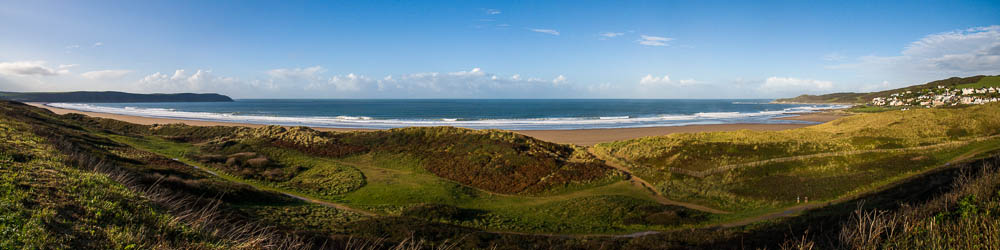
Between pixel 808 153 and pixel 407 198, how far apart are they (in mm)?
19201

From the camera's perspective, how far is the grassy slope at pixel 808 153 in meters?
15.3

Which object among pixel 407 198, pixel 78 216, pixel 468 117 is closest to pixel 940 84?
pixel 468 117

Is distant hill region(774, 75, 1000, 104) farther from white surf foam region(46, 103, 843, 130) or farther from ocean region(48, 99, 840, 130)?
white surf foam region(46, 103, 843, 130)

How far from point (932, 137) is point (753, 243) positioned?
21.3m

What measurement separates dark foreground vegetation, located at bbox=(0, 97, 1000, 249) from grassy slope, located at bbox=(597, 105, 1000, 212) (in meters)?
0.36

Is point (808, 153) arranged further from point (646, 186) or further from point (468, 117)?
point (468, 117)

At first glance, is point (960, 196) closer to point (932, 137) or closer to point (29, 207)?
point (29, 207)

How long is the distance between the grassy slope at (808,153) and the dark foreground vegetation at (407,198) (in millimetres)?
361

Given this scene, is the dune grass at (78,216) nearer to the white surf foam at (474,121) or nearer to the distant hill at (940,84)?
the white surf foam at (474,121)

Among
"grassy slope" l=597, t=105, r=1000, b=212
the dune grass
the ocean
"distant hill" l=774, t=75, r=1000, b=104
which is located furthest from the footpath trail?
"distant hill" l=774, t=75, r=1000, b=104

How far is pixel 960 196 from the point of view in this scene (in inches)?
238

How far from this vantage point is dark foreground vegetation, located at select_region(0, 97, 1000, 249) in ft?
14.7

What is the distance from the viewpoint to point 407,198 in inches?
624

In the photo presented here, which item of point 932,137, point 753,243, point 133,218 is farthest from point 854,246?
point 932,137
